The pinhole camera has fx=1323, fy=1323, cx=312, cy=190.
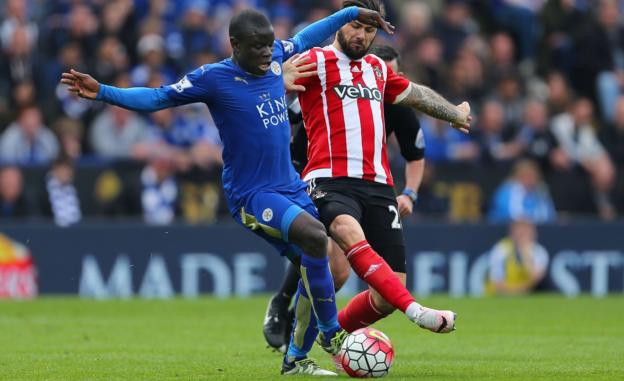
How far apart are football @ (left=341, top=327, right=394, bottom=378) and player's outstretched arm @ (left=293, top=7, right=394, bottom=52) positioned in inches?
84.9

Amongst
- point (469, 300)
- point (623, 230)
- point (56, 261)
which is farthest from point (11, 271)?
point (623, 230)

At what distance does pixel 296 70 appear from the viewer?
9.48 meters

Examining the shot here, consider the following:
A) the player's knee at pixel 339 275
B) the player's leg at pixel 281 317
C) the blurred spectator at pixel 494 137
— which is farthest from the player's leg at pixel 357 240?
the blurred spectator at pixel 494 137

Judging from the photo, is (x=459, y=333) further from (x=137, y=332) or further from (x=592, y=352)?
(x=137, y=332)

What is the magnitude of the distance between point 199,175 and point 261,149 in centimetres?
979

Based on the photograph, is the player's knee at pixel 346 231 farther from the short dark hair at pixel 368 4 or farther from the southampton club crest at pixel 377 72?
the short dark hair at pixel 368 4

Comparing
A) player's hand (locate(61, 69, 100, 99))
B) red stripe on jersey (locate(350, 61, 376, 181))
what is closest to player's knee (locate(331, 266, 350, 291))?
red stripe on jersey (locate(350, 61, 376, 181))

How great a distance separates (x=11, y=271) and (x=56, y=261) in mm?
616

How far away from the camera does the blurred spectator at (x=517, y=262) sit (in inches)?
732

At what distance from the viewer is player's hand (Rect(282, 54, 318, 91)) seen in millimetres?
9398

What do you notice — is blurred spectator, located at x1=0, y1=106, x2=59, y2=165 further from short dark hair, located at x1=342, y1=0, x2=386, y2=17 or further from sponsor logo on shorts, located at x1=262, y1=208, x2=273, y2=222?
sponsor logo on shorts, located at x1=262, y1=208, x2=273, y2=222

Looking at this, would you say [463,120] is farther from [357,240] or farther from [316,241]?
[316,241]

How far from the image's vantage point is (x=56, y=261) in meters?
18.0

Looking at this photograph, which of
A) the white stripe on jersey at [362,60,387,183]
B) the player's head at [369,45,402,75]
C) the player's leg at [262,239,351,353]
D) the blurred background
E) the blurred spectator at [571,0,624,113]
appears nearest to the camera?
the white stripe on jersey at [362,60,387,183]
